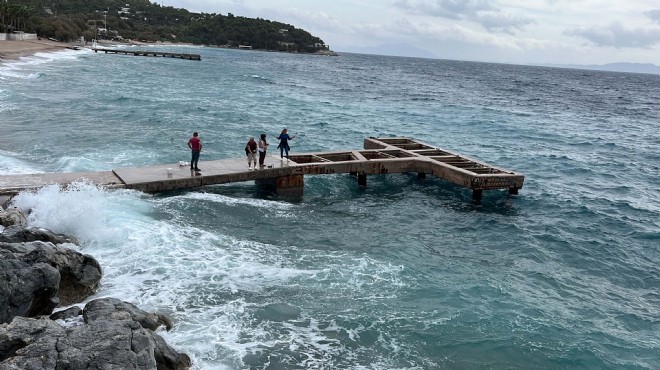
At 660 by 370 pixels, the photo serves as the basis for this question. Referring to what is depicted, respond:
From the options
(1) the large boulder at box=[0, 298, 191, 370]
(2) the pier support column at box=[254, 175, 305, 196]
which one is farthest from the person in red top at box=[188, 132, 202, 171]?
(1) the large boulder at box=[0, 298, 191, 370]

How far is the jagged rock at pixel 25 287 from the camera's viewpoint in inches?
424

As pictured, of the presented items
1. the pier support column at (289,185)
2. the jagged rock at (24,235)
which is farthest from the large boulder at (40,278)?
the pier support column at (289,185)

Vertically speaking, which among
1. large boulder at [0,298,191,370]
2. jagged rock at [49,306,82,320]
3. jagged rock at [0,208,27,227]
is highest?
large boulder at [0,298,191,370]

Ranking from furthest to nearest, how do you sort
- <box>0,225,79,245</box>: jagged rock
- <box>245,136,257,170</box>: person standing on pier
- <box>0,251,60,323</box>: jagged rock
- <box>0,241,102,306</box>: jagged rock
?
<box>245,136,257,170</box>: person standing on pier < <box>0,225,79,245</box>: jagged rock < <box>0,241,102,306</box>: jagged rock < <box>0,251,60,323</box>: jagged rock

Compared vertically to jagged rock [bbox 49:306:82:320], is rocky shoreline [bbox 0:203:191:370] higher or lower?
higher

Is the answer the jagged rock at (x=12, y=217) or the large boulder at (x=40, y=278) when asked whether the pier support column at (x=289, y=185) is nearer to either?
the jagged rock at (x=12, y=217)

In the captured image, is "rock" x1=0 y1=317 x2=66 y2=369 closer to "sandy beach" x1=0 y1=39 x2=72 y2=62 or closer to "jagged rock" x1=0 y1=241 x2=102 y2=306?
"jagged rock" x1=0 y1=241 x2=102 y2=306

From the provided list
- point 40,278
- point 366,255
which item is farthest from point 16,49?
point 40,278

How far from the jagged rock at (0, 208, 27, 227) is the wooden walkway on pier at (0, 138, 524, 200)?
2482mm

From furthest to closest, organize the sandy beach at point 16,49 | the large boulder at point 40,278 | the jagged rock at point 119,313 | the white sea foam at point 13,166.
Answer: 1. the sandy beach at point 16,49
2. the white sea foam at point 13,166
3. the large boulder at point 40,278
4. the jagged rock at point 119,313

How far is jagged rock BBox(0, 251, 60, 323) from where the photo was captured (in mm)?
10773

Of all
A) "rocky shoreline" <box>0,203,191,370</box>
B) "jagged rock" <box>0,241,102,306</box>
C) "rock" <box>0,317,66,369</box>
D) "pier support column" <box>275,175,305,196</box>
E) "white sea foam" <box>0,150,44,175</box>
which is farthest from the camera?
"pier support column" <box>275,175,305,196</box>

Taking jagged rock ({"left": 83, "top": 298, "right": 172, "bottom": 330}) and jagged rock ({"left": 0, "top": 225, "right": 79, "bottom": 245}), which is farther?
jagged rock ({"left": 0, "top": 225, "right": 79, "bottom": 245})

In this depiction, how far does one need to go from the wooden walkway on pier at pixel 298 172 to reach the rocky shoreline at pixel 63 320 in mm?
6232
